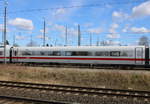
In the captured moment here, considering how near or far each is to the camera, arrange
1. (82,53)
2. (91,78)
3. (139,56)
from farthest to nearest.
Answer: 1. (82,53)
2. (139,56)
3. (91,78)

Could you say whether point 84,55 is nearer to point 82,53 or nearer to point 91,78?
point 82,53

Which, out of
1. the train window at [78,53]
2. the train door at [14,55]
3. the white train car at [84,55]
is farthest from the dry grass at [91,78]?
the train door at [14,55]

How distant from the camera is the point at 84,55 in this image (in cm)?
2388

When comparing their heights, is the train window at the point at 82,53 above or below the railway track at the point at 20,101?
above

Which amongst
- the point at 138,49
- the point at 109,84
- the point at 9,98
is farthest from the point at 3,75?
the point at 138,49

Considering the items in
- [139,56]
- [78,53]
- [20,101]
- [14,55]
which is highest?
[78,53]

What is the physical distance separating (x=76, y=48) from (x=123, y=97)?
52.7ft

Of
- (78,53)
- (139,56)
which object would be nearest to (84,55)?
(78,53)

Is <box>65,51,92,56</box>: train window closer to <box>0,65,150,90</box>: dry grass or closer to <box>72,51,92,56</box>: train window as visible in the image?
<box>72,51,92,56</box>: train window

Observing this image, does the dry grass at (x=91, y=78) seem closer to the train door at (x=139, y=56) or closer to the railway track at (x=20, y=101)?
the railway track at (x=20, y=101)

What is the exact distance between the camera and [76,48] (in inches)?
961

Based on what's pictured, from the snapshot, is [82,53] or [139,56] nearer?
[139,56]

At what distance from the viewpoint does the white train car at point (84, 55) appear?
21656 mm

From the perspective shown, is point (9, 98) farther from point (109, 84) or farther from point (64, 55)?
point (64, 55)
